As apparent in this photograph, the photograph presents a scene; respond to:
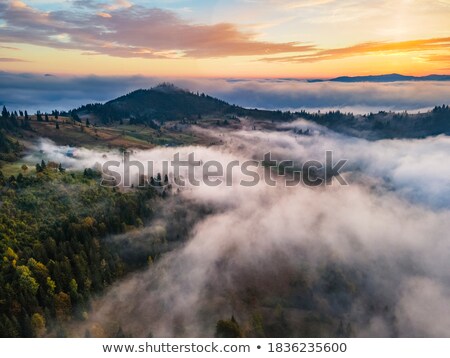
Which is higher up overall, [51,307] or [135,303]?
[51,307]

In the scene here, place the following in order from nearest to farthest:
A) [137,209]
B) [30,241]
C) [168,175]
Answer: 1. [30,241]
2. [137,209]
3. [168,175]

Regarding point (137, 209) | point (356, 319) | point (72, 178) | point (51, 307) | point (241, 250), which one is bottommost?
point (356, 319)

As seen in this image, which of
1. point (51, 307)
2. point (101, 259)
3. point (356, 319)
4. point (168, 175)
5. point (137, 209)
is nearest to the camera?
point (51, 307)

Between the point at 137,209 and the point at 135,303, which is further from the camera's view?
the point at 137,209

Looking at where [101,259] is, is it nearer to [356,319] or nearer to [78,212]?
[78,212]

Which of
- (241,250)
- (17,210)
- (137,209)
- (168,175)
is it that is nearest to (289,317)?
(241,250)

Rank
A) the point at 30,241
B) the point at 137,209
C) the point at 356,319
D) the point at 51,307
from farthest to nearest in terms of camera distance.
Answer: the point at 137,209, the point at 356,319, the point at 30,241, the point at 51,307

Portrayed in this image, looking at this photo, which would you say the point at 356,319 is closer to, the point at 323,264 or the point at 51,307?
the point at 323,264

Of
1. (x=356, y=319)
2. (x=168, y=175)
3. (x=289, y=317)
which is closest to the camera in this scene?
(x=289, y=317)

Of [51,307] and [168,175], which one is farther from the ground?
[168,175]

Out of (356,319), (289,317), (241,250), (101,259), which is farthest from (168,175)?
(356,319)
